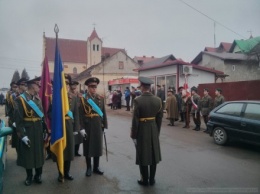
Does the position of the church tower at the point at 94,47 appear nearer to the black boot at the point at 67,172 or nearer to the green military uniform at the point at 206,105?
the green military uniform at the point at 206,105

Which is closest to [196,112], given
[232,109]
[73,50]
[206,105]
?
[206,105]

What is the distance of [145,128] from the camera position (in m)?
4.88

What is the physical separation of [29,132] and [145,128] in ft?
7.01

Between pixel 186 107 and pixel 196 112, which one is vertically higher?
pixel 186 107

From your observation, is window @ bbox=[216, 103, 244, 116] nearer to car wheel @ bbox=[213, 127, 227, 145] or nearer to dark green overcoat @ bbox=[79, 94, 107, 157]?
car wheel @ bbox=[213, 127, 227, 145]

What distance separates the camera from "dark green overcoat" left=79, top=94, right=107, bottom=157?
216 inches

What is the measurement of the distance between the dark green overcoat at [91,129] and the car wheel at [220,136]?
14.6 ft

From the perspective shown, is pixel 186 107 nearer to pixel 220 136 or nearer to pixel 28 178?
pixel 220 136

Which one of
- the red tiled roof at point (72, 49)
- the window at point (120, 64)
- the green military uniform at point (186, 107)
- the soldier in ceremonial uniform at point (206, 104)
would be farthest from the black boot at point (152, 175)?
the red tiled roof at point (72, 49)

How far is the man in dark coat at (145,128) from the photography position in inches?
190

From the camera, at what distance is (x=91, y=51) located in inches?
2776

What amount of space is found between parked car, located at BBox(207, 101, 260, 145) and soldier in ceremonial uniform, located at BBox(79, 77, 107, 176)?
→ 4.40 m

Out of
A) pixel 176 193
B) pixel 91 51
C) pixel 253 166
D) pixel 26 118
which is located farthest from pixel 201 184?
pixel 91 51

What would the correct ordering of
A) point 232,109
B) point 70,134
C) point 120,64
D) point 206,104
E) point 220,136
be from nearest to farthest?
point 70,134, point 232,109, point 220,136, point 206,104, point 120,64
